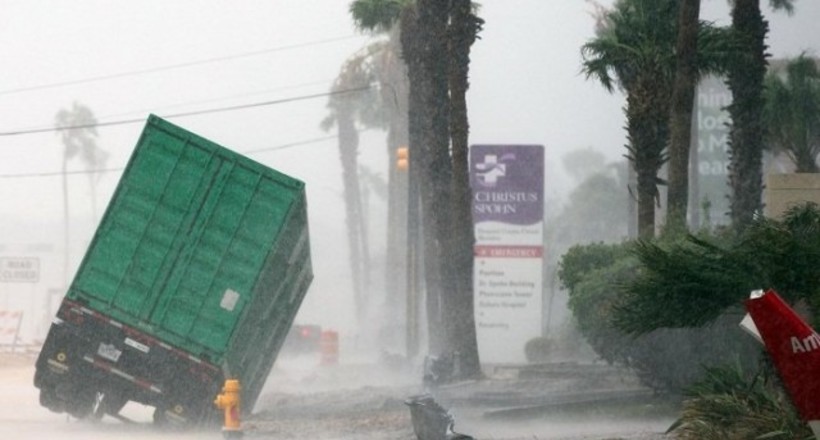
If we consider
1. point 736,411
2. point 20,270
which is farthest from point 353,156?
point 736,411

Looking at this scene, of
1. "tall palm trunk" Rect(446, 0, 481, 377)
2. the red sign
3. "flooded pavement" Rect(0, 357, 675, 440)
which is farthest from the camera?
"tall palm trunk" Rect(446, 0, 481, 377)

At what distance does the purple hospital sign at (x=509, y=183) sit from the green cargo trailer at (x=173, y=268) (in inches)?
545

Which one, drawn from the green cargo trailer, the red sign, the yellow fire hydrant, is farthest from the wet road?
the red sign

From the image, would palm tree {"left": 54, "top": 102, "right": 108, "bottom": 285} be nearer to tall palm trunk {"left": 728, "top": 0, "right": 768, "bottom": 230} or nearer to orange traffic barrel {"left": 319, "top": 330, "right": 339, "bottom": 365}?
orange traffic barrel {"left": 319, "top": 330, "right": 339, "bottom": 365}

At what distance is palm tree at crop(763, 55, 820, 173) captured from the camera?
4216 centimetres

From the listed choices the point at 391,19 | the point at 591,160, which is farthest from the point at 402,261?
the point at 591,160

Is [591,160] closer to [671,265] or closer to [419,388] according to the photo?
[419,388]

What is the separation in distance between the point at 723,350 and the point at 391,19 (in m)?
23.5

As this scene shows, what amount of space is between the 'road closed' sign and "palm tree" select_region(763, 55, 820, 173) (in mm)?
26380

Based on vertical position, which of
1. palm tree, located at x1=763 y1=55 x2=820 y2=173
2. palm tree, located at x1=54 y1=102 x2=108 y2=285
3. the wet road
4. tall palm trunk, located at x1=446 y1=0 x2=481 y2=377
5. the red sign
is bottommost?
the wet road

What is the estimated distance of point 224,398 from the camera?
23109 mm

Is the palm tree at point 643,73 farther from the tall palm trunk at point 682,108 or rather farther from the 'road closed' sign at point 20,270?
the 'road closed' sign at point 20,270

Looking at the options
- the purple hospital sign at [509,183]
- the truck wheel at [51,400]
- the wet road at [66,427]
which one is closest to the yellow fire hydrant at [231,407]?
the wet road at [66,427]

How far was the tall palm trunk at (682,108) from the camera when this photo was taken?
30.6 m
